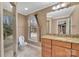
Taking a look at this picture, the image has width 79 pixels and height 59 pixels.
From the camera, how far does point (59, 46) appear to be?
153 centimetres

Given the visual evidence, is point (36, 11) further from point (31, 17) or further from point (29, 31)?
point (29, 31)

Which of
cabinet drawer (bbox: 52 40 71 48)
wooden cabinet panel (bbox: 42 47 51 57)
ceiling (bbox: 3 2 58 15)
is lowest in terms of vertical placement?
wooden cabinet panel (bbox: 42 47 51 57)

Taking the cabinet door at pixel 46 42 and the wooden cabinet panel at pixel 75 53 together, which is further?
the cabinet door at pixel 46 42

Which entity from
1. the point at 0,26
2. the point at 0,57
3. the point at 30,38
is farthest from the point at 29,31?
the point at 0,57

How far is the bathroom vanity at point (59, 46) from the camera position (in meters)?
1.45

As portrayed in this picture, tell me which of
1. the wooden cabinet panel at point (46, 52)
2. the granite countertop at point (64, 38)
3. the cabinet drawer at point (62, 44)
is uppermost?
the granite countertop at point (64, 38)

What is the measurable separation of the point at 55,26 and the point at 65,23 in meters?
0.12

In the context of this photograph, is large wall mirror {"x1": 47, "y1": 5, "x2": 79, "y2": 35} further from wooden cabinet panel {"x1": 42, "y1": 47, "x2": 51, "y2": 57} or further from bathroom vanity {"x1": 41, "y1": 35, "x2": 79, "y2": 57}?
wooden cabinet panel {"x1": 42, "y1": 47, "x2": 51, "y2": 57}

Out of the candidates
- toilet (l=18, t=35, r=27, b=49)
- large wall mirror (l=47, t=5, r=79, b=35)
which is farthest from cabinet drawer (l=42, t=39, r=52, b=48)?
toilet (l=18, t=35, r=27, b=49)

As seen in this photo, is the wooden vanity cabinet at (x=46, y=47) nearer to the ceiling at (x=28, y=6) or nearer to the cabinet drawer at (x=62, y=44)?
the cabinet drawer at (x=62, y=44)

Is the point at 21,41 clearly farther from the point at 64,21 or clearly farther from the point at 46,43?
the point at 64,21

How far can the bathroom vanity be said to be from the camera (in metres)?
1.45

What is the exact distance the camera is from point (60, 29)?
5.01 feet

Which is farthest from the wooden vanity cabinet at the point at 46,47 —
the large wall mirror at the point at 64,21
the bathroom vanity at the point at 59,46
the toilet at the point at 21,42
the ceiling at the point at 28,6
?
the ceiling at the point at 28,6
